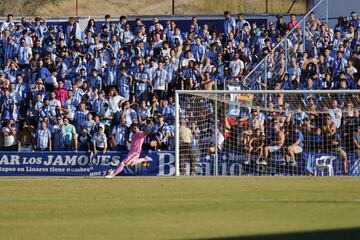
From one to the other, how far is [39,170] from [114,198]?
14.4 m

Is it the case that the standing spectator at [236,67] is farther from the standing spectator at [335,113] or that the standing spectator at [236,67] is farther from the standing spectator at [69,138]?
the standing spectator at [69,138]

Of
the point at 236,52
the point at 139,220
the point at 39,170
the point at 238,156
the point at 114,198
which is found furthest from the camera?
the point at 236,52

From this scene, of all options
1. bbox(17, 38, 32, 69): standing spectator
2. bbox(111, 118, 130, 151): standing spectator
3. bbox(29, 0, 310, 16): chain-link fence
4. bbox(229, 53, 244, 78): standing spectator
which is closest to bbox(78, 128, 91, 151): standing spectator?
bbox(111, 118, 130, 151): standing spectator

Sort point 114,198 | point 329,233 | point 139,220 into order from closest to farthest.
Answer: point 329,233 → point 139,220 → point 114,198

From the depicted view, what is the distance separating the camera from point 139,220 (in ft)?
51.2

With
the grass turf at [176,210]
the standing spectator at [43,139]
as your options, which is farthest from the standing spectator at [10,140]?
the grass turf at [176,210]

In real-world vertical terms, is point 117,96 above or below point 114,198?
above

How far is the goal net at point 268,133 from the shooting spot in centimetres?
3114

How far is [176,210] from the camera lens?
1717 centimetres

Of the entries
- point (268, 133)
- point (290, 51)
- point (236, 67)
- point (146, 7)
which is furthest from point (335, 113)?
point (146, 7)

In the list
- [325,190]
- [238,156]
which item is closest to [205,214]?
[325,190]

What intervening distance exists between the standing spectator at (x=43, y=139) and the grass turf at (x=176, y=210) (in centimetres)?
942

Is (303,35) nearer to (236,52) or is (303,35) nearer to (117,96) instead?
(236,52)

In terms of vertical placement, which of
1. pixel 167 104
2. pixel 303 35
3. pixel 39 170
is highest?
pixel 303 35
